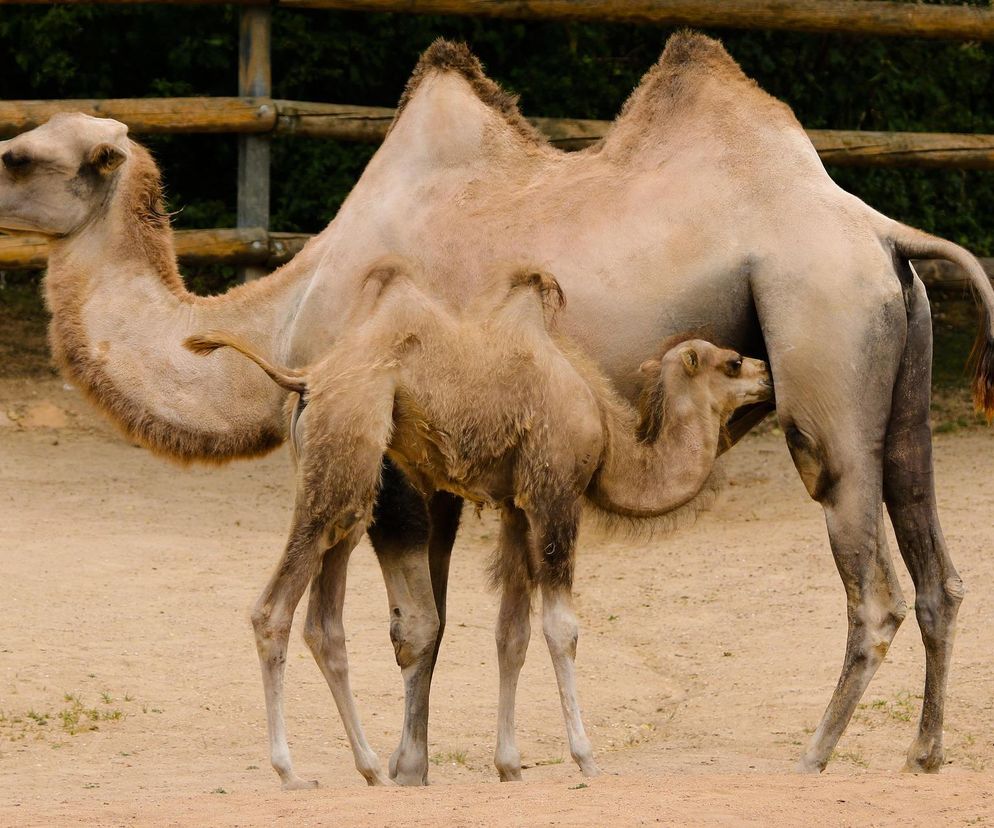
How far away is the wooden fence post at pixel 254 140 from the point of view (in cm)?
1176

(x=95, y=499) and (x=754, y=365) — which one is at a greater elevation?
(x=754, y=365)

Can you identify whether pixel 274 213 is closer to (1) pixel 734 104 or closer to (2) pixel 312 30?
(2) pixel 312 30

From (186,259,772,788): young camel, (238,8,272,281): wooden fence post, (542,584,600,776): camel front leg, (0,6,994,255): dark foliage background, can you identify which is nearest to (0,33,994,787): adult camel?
(186,259,772,788): young camel

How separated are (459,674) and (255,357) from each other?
8.83 feet

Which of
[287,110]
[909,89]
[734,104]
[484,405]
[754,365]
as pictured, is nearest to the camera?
[484,405]

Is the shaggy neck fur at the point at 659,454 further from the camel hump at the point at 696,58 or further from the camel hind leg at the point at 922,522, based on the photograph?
the camel hump at the point at 696,58

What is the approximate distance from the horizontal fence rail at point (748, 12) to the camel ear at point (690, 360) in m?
6.14

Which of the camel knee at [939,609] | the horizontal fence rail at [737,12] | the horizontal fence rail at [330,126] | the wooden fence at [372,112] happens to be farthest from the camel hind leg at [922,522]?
the horizontal fence rail at [737,12]

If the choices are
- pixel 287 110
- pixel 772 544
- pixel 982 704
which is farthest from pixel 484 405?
pixel 287 110

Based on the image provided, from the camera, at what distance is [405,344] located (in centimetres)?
593

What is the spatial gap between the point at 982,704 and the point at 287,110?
20.6 ft

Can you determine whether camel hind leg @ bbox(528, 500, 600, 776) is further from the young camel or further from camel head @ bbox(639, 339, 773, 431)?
camel head @ bbox(639, 339, 773, 431)

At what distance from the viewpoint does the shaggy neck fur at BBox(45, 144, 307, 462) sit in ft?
22.3

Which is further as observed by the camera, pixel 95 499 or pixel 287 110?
pixel 287 110
